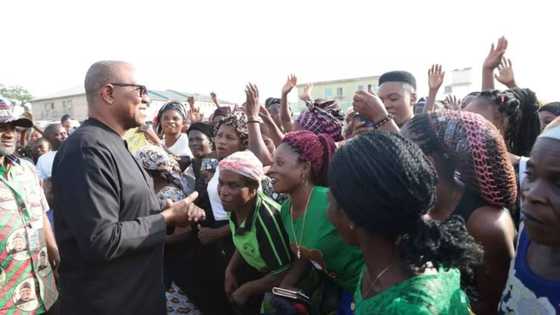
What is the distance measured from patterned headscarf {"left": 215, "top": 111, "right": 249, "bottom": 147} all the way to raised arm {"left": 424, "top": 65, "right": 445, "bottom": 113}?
5.73 feet

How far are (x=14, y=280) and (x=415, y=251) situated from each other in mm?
2522

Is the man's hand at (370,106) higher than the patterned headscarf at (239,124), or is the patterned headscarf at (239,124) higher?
the man's hand at (370,106)

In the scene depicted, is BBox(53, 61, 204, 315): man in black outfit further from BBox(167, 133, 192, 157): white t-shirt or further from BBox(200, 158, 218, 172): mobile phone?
BBox(167, 133, 192, 157): white t-shirt

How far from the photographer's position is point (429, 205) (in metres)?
1.35

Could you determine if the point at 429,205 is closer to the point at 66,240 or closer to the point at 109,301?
the point at 109,301

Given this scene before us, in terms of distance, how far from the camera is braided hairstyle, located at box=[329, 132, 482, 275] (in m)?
1.29

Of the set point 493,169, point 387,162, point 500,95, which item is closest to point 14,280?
point 387,162

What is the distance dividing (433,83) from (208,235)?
255 centimetres

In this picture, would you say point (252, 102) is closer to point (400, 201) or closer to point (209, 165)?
point (209, 165)

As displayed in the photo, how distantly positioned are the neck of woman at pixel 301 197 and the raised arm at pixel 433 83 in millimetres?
2004

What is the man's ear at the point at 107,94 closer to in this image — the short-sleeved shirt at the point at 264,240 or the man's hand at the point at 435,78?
the short-sleeved shirt at the point at 264,240

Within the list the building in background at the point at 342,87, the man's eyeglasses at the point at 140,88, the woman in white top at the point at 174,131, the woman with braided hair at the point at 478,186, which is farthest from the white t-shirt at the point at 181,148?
the building in background at the point at 342,87

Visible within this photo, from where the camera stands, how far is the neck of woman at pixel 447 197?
1.82 m

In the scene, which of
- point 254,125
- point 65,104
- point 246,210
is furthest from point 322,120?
point 65,104
